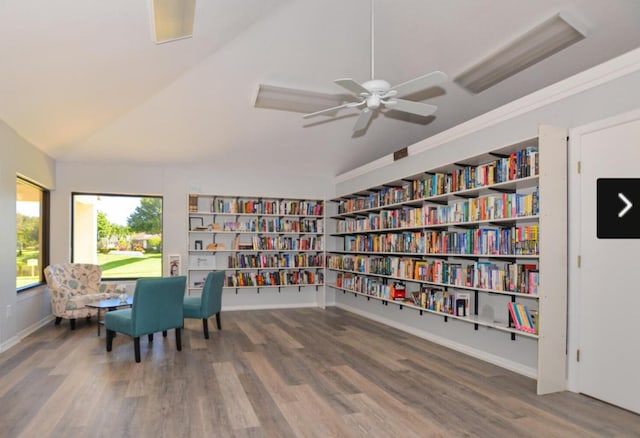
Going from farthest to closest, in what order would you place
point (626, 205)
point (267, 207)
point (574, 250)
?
1. point (267, 207)
2. point (574, 250)
3. point (626, 205)

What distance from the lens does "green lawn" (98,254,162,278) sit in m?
7.59

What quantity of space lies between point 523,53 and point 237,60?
3.03 meters

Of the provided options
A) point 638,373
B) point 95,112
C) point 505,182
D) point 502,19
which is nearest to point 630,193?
point 505,182

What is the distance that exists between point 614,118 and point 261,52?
3.39 meters

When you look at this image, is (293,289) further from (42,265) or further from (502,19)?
(502,19)

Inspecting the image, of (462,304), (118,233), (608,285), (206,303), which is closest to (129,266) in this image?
(118,233)

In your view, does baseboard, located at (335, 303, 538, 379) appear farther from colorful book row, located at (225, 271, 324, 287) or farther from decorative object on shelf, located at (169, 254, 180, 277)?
decorative object on shelf, located at (169, 254, 180, 277)

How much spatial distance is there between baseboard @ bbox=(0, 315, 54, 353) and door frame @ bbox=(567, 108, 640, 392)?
5871mm

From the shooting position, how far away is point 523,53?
4.40 m

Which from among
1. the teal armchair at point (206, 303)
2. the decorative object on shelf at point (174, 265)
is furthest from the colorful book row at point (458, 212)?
the decorative object on shelf at point (174, 265)

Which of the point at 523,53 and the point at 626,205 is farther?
the point at 523,53

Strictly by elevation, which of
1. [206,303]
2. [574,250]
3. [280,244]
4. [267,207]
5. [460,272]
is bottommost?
[206,303]

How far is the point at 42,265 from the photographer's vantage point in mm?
6887

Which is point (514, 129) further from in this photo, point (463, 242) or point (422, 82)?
point (422, 82)
